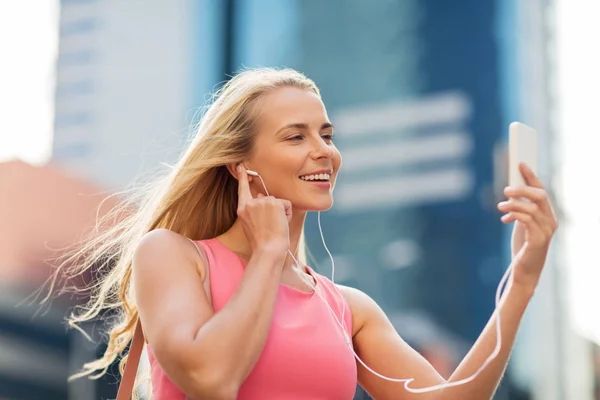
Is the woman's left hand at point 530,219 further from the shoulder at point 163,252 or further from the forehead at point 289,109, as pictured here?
the shoulder at point 163,252

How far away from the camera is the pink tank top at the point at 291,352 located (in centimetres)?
204

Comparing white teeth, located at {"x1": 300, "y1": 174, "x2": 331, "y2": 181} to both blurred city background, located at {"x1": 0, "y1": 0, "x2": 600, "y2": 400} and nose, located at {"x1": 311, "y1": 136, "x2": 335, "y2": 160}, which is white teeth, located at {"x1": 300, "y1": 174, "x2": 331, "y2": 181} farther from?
blurred city background, located at {"x1": 0, "y1": 0, "x2": 600, "y2": 400}

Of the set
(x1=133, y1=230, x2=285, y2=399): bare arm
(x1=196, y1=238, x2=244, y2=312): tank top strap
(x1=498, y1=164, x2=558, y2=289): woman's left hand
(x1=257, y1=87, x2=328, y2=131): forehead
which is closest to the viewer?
(x1=133, y1=230, x2=285, y2=399): bare arm

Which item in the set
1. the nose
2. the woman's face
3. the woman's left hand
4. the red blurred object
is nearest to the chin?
the woman's face

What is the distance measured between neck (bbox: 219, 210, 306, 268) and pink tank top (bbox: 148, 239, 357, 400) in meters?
0.04

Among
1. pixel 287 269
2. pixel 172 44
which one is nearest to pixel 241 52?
pixel 172 44

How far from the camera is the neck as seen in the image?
230 cm

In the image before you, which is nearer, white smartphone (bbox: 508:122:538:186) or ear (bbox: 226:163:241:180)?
white smartphone (bbox: 508:122:538:186)

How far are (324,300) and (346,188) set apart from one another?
175ft

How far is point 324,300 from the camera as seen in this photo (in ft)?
7.55

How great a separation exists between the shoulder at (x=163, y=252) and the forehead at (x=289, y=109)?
40 cm

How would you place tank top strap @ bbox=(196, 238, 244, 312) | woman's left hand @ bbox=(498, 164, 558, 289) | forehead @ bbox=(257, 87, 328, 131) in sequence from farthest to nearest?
forehead @ bbox=(257, 87, 328, 131)
tank top strap @ bbox=(196, 238, 244, 312)
woman's left hand @ bbox=(498, 164, 558, 289)

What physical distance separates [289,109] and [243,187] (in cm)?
25

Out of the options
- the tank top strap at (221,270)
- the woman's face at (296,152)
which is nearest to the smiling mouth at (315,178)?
the woman's face at (296,152)
